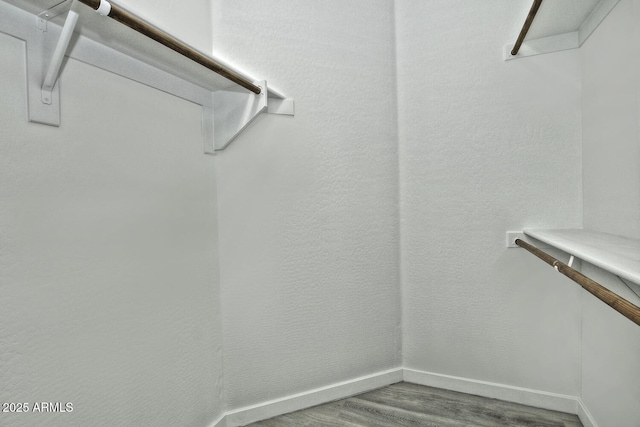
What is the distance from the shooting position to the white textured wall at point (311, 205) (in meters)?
1.63

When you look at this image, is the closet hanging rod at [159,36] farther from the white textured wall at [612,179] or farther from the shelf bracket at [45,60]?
the white textured wall at [612,179]

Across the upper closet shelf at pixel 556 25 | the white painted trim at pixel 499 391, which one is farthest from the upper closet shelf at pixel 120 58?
the white painted trim at pixel 499 391

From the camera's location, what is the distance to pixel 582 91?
1.61 metres

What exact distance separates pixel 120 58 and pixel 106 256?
0.63m

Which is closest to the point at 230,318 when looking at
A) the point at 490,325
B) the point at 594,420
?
the point at 490,325

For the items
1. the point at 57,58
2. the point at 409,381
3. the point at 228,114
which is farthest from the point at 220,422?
the point at 57,58

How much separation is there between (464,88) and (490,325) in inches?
50.5

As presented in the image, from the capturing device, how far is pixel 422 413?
1.68m

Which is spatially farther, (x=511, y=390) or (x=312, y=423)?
(x=511, y=390)

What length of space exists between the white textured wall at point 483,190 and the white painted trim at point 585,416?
0.21 ft

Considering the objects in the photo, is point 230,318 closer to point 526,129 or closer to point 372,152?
point 372,152

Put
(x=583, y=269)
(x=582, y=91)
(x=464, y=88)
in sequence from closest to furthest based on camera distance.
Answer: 1. (x=583, y=269)
2. (x=582, y=91)
3. (x=464, y=88)

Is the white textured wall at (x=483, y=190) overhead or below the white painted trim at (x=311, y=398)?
overhead

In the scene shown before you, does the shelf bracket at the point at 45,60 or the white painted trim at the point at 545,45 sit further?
the white painted trim at the point at 545,45
